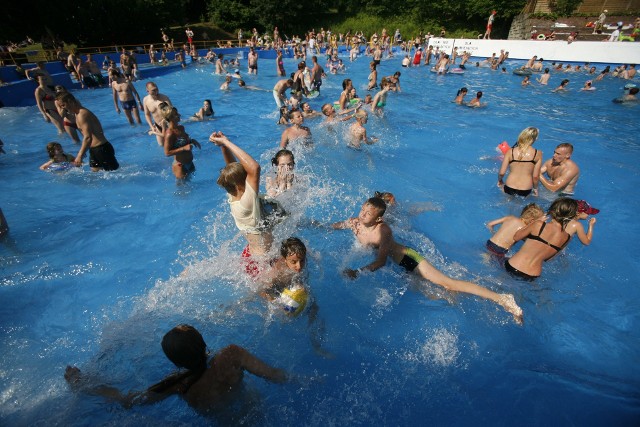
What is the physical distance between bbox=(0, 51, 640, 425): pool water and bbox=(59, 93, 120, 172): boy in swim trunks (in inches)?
20.0

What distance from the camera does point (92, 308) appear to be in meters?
4.03

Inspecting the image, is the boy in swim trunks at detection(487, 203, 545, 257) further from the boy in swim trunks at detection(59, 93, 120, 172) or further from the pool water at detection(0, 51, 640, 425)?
the boy in swim trunks at detection(59, 93, 120, 172)

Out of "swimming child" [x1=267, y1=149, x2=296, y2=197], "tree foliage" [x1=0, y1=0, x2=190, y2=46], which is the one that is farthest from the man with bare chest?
"tree foliage" [x1=0, y1=0, x2=190, y2=46]

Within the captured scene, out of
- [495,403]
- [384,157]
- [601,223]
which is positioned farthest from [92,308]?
[601,223]

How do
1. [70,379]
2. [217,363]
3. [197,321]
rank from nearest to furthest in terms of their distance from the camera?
1. [217,363]
2. [70,379]
3. [197,321]

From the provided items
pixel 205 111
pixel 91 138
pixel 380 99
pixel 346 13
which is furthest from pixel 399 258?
pixel 346 13

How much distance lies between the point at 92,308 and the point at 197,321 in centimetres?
155

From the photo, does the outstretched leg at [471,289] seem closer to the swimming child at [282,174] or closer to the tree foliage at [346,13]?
the swimming child at [282,174]

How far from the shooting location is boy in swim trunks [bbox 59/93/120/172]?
5242 millimetres

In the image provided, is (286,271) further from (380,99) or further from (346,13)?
(346,13)

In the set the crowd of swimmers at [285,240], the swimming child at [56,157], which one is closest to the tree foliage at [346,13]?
the crowd of swimmers at [285,240]

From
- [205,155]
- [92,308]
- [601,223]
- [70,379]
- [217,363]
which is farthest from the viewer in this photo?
[205,155]

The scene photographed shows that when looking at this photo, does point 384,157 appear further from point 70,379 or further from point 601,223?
point 70,379

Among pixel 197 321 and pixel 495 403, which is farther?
pixel 197 321
